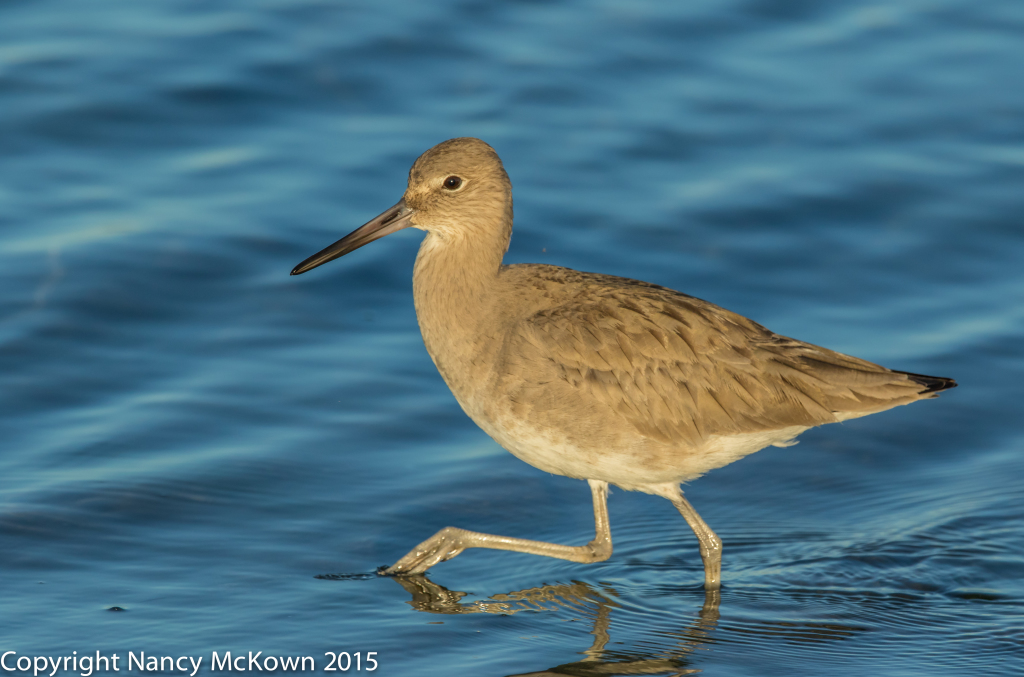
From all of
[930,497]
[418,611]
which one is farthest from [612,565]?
[930,497]

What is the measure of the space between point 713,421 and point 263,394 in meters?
3.42

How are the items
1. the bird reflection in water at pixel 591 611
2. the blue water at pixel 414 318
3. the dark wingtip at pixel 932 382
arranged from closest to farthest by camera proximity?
1. the bird reflection in water at pixel 591 611
2. the blue water at pixel 414 318
3. the dark wingtip at pixel 932 382

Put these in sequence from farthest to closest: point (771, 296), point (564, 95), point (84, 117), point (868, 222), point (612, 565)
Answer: point (564, 95) < point (84, 117) < point (868, 222) < point (771, 296) < point (612, 565)

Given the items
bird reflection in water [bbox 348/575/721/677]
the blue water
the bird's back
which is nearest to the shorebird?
the bird's back

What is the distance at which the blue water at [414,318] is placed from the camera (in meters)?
7.02

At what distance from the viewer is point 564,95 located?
13547 millimetres

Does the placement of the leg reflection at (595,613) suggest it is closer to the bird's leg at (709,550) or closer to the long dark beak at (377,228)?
the bird's leg at (709,550)

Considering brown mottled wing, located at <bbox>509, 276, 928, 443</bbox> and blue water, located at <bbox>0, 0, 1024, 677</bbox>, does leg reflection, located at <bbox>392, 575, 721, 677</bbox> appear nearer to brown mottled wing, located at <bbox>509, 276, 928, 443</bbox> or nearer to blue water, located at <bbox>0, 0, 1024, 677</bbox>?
blue water, located at <bbox>0, 0, 1024, 677</bbox>

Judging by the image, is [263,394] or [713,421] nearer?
[713,421]

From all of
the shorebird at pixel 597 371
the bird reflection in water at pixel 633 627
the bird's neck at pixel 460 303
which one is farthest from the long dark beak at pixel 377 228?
the bird reflection in water at pixel 633 627

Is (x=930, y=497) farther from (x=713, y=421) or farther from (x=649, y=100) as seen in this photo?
(x=649, y=100)

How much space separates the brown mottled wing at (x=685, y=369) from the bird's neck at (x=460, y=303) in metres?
0.22

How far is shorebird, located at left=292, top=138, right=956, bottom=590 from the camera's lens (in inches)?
282

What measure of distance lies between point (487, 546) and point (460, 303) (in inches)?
52.0
